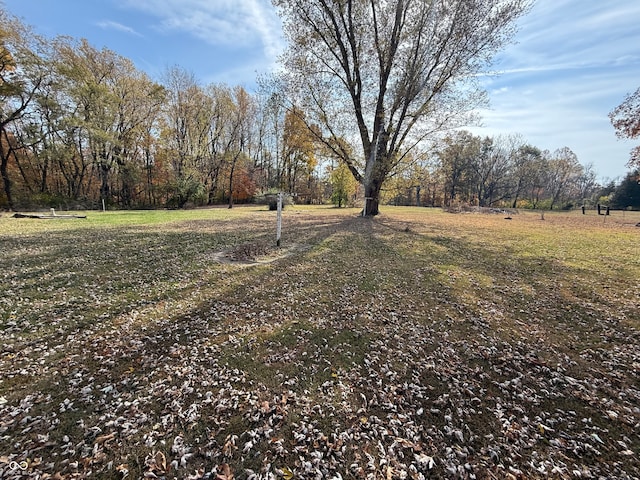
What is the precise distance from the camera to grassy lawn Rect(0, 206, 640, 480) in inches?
92.7

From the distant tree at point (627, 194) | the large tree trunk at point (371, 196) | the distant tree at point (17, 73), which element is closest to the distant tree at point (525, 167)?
the distant tree at point (627, 194)

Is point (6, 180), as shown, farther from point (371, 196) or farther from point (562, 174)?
point (562, 174)

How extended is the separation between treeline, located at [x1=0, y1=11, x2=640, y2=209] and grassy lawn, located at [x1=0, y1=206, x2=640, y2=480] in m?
15.5

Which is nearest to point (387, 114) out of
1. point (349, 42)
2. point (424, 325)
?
point (349, 42)

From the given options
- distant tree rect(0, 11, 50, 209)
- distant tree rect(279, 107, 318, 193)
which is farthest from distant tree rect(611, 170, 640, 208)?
distant tree rect(0, 11, 50, 209)

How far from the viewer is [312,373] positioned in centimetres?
346

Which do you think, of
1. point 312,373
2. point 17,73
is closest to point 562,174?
point 312,373

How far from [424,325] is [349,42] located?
19026 mm

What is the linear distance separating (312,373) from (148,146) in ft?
125

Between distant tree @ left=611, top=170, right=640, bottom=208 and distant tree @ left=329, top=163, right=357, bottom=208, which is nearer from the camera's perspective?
distant tree @ left=329, top=163, right=357, bottom=208

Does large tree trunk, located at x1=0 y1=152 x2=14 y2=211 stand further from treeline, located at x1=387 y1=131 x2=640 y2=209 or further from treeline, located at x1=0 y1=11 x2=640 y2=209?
treeline, located at x1=387 y1=131 x2=640 y2=209

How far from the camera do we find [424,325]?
475 centimetres

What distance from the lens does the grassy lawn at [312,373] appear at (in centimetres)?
236

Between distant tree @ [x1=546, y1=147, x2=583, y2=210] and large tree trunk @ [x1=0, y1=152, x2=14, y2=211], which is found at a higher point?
distant tree @ [x1=546, y1=147, x2=583, y2=210]
